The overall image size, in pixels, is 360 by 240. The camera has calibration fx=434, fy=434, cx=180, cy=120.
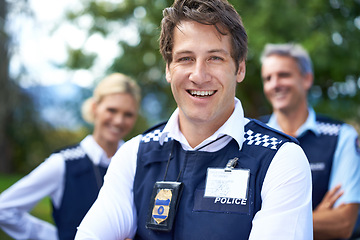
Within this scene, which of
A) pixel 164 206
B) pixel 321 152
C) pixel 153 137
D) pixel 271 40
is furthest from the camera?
pixel 271 40

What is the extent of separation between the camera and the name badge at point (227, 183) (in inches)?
72.6

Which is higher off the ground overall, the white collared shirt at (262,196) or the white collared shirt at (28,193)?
the white collared shirt at (262,196)

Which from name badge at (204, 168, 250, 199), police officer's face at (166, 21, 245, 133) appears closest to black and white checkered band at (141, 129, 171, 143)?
police officer's face at (166, 21, 245, 133)

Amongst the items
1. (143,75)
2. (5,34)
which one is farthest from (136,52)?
(5,34)

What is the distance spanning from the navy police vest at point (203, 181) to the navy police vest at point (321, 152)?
1304 mm

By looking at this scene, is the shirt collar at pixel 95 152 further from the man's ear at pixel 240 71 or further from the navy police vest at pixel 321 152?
the man's ear at pixel 240 71

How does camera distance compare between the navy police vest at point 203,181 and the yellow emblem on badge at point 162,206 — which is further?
the yellow emblem on badge at point 162,206

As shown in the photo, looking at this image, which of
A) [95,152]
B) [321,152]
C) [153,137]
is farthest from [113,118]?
[321,152]

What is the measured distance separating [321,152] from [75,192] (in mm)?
1940

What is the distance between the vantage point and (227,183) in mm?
1884

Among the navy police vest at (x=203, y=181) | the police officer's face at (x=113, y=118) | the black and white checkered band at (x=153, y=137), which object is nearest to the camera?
the navy police vest at (x=203, y=181)

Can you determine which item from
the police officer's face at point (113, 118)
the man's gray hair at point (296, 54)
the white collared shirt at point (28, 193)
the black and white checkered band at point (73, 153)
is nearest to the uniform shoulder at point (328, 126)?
the man's gray hair at point (296, 54)

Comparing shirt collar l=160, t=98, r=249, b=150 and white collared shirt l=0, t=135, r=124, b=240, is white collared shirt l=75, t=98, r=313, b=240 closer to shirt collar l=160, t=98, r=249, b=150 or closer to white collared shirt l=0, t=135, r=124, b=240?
shirt collar l=160, t=98, r=249, b=150

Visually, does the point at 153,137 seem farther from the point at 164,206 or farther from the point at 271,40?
the point at 271,40
